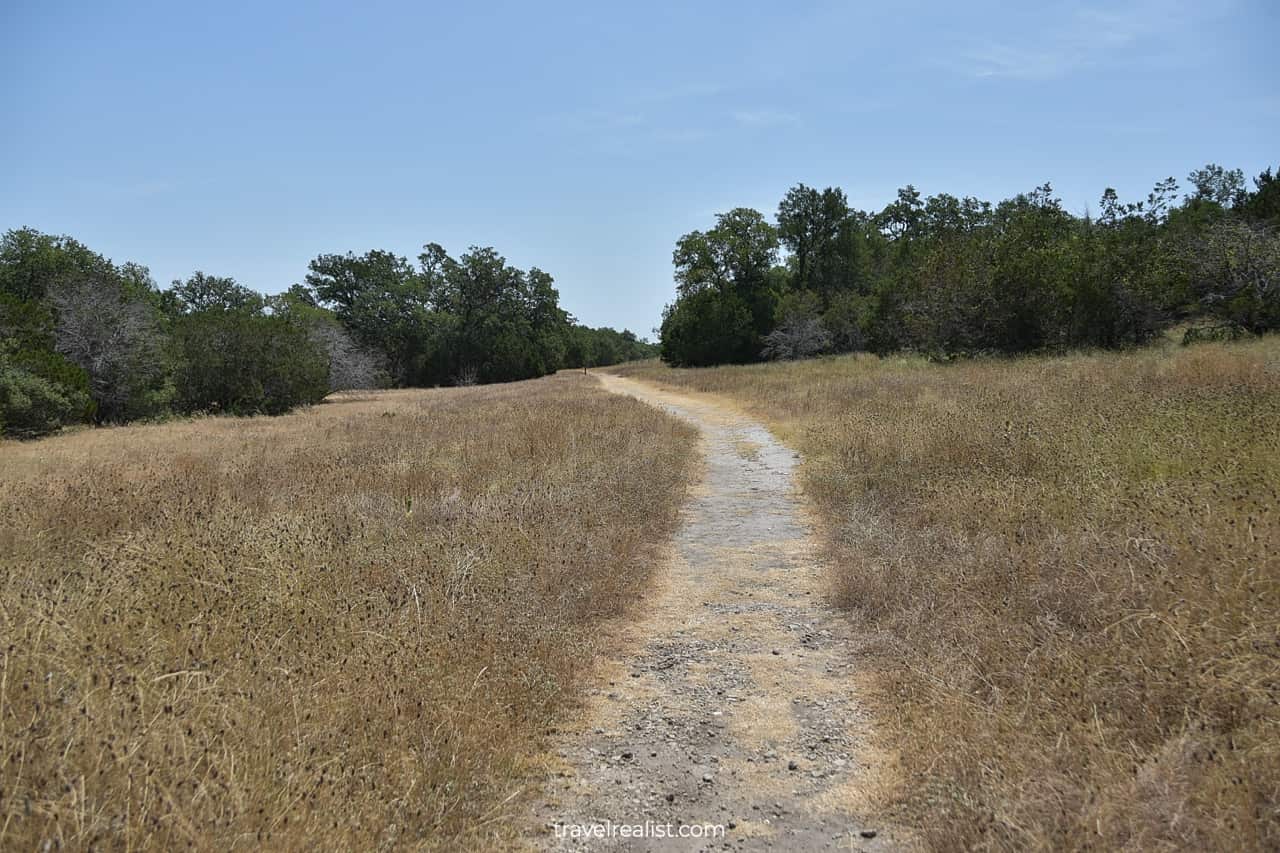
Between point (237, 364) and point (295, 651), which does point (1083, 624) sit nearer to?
point (295, 651)

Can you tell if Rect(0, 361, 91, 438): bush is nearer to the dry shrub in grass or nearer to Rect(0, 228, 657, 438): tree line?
Rect(0, 228, 657, 438): tree line

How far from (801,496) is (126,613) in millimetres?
7927

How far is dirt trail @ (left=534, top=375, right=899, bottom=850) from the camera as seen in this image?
9.64 ft

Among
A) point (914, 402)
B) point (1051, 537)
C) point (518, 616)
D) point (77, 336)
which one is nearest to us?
point (518, 616)

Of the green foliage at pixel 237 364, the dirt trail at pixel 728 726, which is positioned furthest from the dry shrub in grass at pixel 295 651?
the green foliage at pixel 237 364

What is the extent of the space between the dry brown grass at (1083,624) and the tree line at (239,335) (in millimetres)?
25935

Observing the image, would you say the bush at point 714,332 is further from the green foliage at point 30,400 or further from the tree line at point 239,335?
the green foliage at point 30,400

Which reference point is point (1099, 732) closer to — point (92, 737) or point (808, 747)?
point (808, 747)

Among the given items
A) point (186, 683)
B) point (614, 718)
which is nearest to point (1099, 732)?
point (614, 718)

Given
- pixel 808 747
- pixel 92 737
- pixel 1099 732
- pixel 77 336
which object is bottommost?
pixel 808 747

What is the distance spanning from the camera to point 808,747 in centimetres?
349

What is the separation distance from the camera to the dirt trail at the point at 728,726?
2.94 meters

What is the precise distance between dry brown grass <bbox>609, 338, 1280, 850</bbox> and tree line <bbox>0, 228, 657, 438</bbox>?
2593 centimetres

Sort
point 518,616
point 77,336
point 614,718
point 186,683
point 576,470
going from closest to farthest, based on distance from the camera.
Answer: point 186,683 < point 614,718 < point 518,616 < point 576,470 < point 77,336
